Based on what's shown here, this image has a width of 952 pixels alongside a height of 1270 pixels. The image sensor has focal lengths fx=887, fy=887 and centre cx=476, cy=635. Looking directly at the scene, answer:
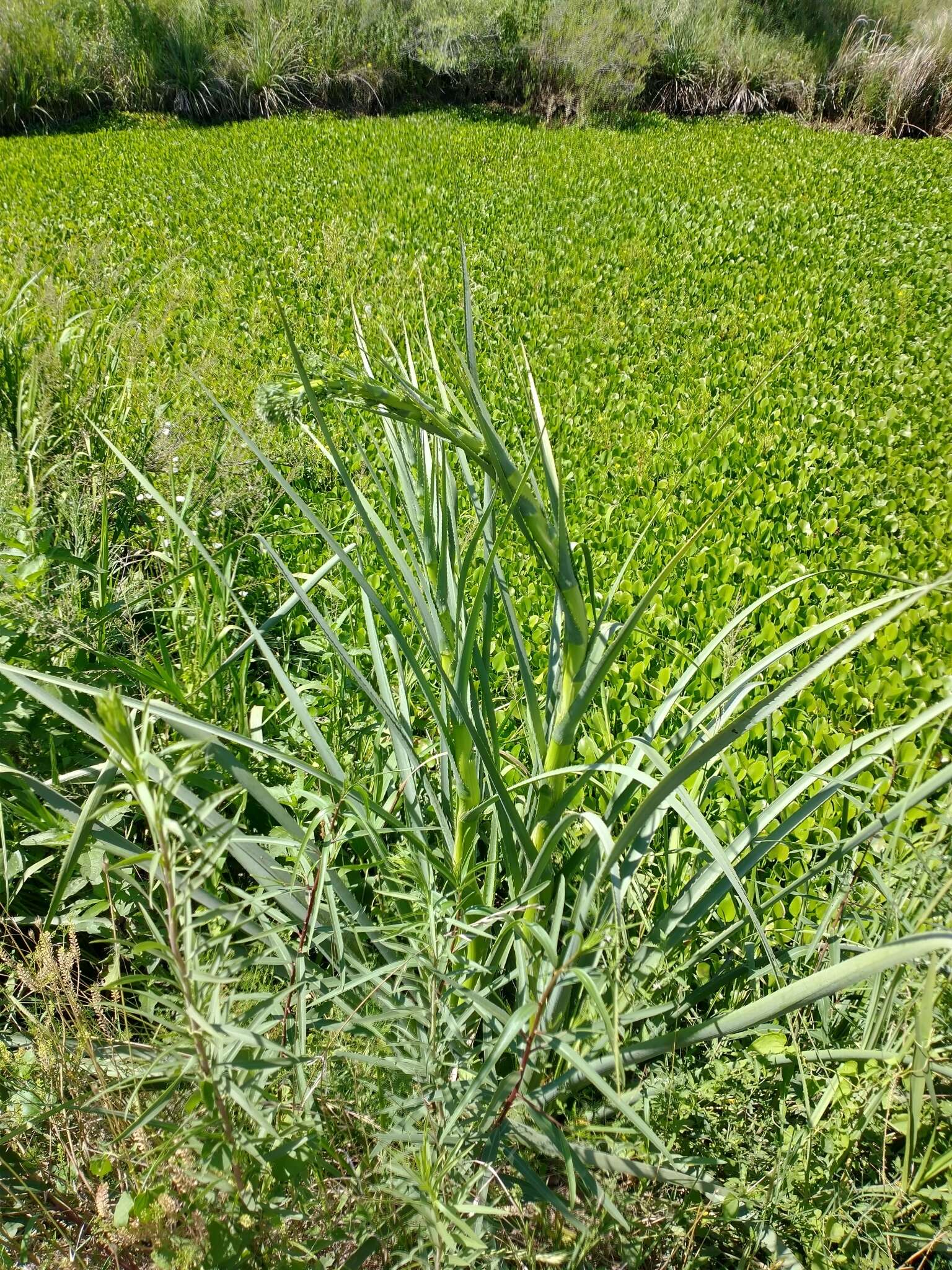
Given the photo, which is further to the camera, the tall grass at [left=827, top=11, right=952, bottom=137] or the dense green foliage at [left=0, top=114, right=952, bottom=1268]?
the tall grass at [left=827, top=11, right=952, bottom=137]

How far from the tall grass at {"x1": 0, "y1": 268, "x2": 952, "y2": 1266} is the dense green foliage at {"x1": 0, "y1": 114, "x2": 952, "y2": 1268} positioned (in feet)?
0.05

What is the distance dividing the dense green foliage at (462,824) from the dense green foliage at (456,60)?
26.8 feet

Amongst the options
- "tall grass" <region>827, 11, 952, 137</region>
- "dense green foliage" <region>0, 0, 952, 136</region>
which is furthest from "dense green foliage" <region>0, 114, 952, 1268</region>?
"tall grass" <region>827, 11, 952, 137</region>

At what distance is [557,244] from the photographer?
662 cm

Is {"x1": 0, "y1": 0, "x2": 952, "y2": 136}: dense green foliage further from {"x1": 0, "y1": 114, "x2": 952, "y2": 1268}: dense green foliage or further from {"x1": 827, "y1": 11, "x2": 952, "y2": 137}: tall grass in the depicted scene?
→ {"x1": 0, "y1": 114, "x2": 952, "y2": 1268}: dense green foliage

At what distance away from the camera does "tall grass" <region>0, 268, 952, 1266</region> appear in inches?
41.9

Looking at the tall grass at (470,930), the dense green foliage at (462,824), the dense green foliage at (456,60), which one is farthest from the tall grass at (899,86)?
the tall grass at (470,930)

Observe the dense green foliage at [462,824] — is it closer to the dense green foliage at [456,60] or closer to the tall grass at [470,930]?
the tall grass at [470,930]

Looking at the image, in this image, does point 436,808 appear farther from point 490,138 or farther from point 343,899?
point 490,138

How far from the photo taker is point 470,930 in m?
1.25

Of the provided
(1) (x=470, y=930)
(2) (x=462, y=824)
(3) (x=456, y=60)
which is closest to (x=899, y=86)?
(3) (x=456, y=60)

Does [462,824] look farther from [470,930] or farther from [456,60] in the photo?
[456,60]

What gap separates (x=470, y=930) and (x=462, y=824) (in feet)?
0.96

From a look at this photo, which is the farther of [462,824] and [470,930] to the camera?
[462,824]
